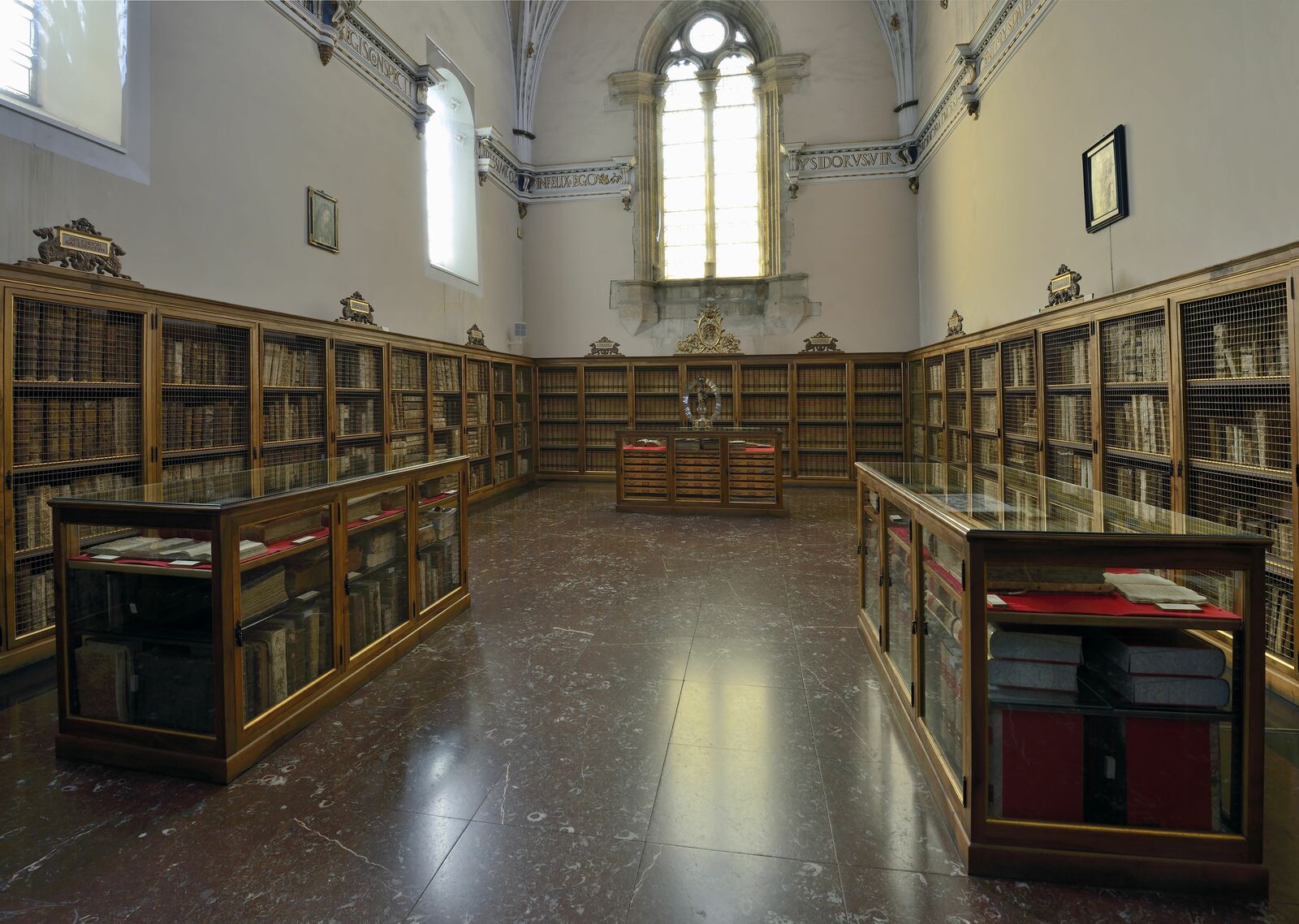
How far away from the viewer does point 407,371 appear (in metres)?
6.95

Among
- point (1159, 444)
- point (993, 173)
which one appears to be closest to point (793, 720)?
point (1159, 444)

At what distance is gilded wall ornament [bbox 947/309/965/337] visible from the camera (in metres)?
7.78

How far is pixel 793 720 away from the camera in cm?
252

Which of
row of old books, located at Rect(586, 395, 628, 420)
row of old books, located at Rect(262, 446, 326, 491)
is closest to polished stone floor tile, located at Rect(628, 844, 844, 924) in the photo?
row of old books, located at Rect(262, 446, 326, 491)

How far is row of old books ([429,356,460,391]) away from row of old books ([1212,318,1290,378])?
700 cm

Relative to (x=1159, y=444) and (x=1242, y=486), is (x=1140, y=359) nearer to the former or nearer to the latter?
(x=1159, y=444)

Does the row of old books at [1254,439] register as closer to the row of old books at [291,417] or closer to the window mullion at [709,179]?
the row of old books at [291,417]

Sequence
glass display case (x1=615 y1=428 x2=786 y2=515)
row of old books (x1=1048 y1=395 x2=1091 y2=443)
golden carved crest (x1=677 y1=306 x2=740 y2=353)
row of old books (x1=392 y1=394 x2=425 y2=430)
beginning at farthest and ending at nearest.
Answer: golden carved crest (x1=677 y1=306 x2=740 y2=353) → glass display case (x1=615 y1=428 x2=786 y2=515) → row of old books (x1=392 y1=394 x2=425 y2=430) → row of old books (x1=1048 y1=395 x2=1091 y2=443)

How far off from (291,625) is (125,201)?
3463 millimetres

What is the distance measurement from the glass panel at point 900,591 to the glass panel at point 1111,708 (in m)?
0.74

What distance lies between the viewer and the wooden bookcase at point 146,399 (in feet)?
10.4

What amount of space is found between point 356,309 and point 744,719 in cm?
568

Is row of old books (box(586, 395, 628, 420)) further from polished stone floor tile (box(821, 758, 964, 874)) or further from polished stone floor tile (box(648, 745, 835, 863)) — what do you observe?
polished stone floor tile (box(821, 758, 964, 874))

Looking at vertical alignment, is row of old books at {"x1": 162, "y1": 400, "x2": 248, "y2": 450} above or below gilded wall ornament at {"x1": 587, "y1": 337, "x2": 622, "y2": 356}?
Answer: below
